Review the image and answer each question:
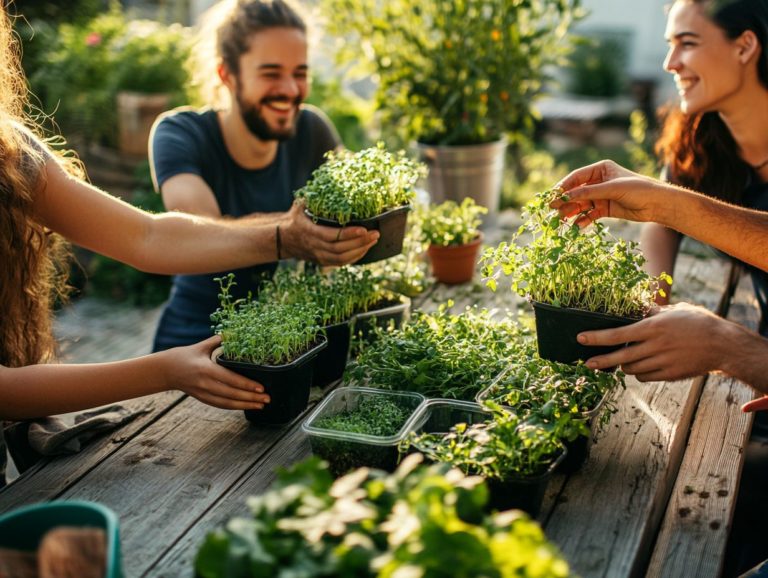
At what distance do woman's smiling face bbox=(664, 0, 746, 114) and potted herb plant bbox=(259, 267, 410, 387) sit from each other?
117 centimetres

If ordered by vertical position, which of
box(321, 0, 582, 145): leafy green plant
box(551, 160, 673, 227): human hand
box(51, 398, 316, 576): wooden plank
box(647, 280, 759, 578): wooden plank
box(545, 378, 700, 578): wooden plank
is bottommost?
box(51, 398, 316, 576): wooden plank

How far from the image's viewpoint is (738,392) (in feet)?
6.50

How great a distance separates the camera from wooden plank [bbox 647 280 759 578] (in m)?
1.38

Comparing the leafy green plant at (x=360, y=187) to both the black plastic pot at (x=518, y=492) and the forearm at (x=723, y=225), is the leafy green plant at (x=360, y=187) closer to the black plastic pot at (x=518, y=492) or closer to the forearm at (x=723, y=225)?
the forearm at (x=723, y=225)

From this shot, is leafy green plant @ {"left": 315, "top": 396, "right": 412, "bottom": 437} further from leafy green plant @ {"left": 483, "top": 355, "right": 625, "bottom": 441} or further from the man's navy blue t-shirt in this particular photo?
the man's navy blue t-shirt

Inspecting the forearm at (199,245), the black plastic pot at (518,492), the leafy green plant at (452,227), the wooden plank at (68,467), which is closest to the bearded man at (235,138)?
the forearm at (199,245)

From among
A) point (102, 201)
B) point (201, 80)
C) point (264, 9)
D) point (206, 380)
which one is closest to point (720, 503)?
point (206, 380)

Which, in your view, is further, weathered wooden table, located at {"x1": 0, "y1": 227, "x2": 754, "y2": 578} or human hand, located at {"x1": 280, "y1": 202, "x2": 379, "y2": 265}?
human hand, located at {"x1": 280, "y1": 202, "x2": 379, "y2": 265}

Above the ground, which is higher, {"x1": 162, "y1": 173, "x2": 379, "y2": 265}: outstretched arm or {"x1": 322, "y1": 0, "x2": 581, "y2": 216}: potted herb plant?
{"x1": 322, "y1": 0, "x2": 581, "y2": 216}: potted herb plant

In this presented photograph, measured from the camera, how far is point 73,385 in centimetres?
167

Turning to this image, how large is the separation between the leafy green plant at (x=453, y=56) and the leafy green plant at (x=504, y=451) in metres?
2.34

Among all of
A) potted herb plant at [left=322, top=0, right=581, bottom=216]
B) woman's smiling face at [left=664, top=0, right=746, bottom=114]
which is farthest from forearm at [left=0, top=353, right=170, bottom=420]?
potted herb plant at [left=322, top=0, right=581, bottom=216]

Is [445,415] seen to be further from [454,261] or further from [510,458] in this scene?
[454,261]

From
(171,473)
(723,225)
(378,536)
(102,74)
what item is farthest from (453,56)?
(102,74)
